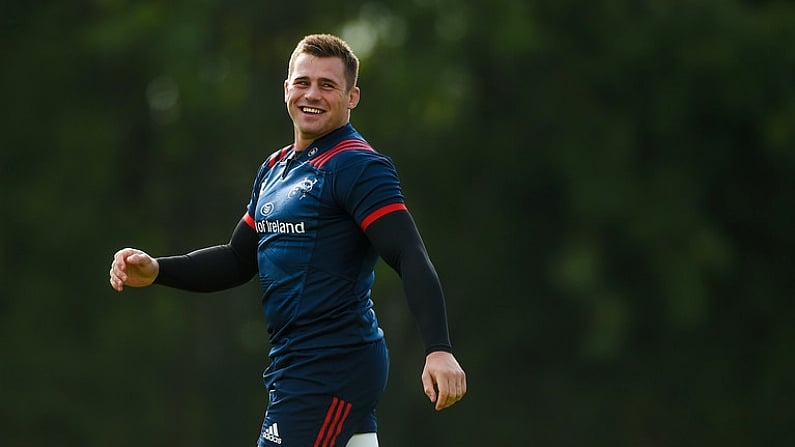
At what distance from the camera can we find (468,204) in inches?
784

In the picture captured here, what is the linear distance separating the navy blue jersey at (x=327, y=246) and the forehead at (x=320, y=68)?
206mm

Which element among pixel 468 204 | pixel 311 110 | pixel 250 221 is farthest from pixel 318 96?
pixel 468 204

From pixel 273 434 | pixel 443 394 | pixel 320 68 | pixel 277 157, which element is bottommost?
pixel 273 434

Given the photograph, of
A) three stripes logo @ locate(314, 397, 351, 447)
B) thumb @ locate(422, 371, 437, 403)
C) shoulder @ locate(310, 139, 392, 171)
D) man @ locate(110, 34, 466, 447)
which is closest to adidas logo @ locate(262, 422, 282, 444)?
man @ locate(110, 34, 466, 447)

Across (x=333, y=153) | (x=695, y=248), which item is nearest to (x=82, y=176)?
(x=695, y=248)

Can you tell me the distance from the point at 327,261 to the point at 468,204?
15263 mm

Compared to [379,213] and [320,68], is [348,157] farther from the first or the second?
[320,68]

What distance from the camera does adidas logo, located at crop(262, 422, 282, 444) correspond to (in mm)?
4688

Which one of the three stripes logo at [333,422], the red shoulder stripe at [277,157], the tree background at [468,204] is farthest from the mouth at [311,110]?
the tree background at [468,204]

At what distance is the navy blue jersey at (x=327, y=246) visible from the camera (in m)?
4.64

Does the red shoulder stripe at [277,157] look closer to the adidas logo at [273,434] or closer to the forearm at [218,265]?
the forearm at [218,265]

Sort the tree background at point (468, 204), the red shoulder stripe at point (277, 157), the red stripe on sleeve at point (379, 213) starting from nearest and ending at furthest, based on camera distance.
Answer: the red stripe on sleeve at point (379, 213) → the red shoulder stripe at point (277, 157) → the tree background at point (468, 204)

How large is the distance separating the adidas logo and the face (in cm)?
96

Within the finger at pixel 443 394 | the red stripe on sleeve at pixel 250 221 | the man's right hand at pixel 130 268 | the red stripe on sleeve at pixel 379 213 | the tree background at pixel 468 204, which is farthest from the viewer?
the tree background at pixel 468 204
